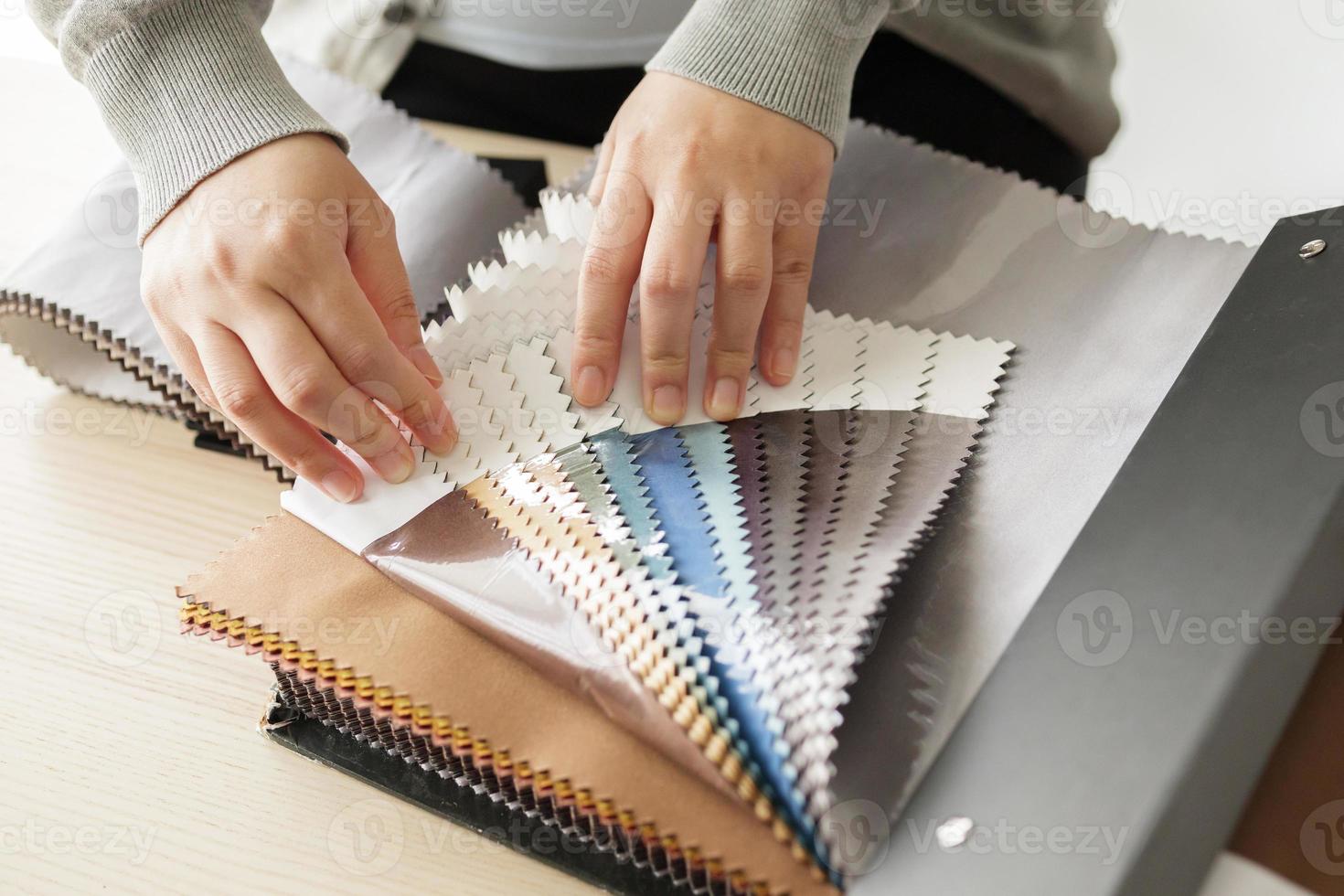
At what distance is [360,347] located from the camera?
59 cm

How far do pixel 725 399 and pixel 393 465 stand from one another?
0.21 meters

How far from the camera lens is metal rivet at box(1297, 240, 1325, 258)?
25.7 inches

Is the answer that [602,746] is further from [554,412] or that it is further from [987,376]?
[987,376]

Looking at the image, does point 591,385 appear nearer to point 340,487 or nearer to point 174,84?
point 340,487

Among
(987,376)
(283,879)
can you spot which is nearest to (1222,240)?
(987,376)

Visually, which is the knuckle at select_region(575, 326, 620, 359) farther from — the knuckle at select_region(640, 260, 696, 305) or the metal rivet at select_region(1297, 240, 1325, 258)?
the metal rivet at select_region(1297, 240, 1325, 258)

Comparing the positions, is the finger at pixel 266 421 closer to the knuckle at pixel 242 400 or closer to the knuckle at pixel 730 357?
the knuckle at pixel 242 400

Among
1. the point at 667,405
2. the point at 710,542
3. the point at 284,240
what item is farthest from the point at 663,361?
the point at 284,240

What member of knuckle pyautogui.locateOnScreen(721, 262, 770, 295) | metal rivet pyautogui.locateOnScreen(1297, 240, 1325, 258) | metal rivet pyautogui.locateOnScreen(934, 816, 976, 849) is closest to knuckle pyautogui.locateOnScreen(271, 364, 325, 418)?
knuckle pyautogui.locateOnScreen(721, 262, 770, 295)

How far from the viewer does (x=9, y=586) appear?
68 centimetres

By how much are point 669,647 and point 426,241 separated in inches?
18.0

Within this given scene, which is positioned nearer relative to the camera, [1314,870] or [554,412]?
[1314,870]

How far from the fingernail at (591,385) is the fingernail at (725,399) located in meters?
0.07

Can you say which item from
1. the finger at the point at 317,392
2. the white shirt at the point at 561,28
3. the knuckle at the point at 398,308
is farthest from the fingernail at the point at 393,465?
the white shirt at the point at 561,28
